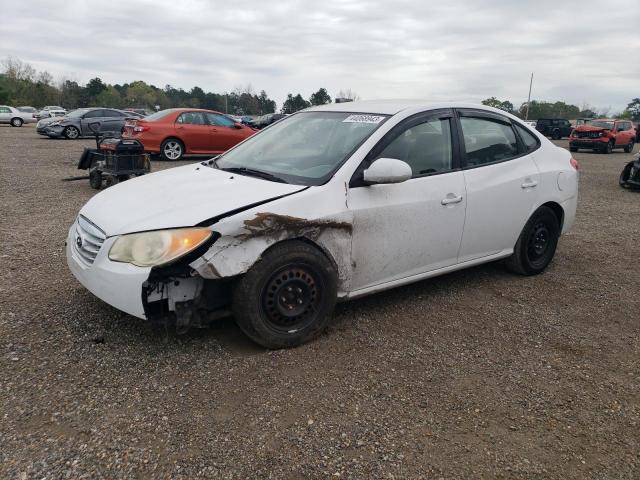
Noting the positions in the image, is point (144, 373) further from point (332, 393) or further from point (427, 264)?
point (427, 264)

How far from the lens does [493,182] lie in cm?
413

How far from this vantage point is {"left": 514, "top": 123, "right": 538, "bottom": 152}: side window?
15.1ft

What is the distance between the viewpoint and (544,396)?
2.86 m

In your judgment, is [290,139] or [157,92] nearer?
[290,139]

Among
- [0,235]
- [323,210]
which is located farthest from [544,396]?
[0,235]

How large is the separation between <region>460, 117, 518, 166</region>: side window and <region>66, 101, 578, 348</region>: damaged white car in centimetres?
1

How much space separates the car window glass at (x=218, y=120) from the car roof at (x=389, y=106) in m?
10.1

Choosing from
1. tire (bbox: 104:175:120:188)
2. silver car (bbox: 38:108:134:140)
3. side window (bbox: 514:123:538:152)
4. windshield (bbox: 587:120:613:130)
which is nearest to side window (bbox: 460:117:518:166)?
side window (bbox: 514:123:538:152)

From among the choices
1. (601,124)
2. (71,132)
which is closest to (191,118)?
(71,132)

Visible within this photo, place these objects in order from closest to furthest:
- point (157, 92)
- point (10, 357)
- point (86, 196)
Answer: point (10, 357), point (86, 196), point (157, 92)

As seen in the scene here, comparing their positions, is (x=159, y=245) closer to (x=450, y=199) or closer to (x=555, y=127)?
(x=450, y=199)

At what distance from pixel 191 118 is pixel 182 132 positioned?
21.7 inches

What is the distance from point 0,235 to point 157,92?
327 ft

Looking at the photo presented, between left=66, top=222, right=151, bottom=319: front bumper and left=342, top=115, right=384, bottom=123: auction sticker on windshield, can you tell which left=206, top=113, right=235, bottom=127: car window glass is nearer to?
left=342, top=115, right=384, bottom=123: auction sticker on windshield
